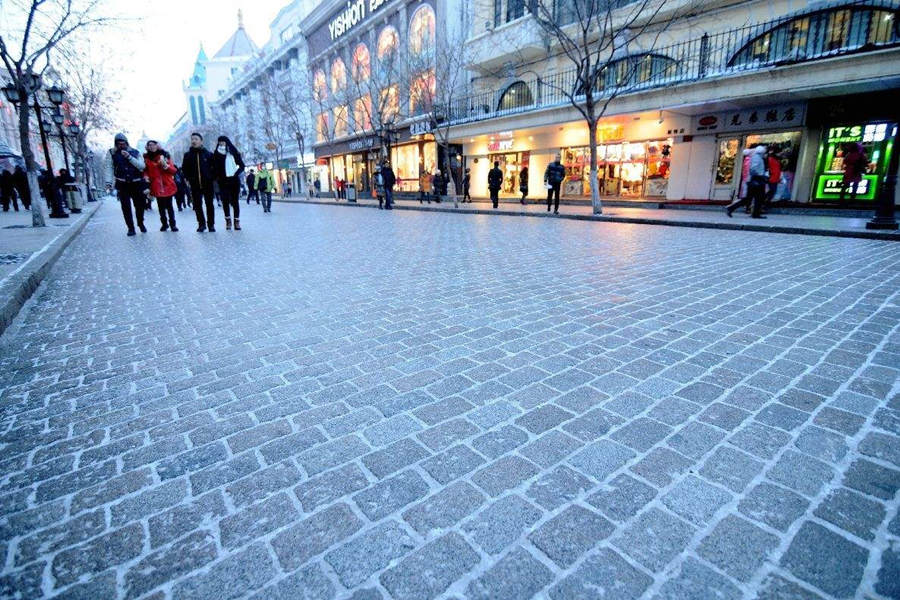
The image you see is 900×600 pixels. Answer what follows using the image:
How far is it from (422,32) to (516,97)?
27.5 ft

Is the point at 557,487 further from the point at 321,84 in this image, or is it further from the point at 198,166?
the point at 321,84

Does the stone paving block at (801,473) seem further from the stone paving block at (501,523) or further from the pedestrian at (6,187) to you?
the pedestrian at (6,187)

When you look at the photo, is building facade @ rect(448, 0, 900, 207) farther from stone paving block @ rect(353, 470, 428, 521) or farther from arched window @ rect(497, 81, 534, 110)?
stone paving block @ rect(353, 470, 428, 521)

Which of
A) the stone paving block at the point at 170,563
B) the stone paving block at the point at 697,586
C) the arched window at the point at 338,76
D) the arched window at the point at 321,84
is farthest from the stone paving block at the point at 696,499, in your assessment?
the arched window at the point at 321,84

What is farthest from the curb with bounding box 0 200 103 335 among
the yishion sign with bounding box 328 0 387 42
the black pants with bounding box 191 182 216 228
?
the yishion sign with bounding box 328 0 387 42

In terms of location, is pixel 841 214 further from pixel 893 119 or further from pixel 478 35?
pixel 478 35

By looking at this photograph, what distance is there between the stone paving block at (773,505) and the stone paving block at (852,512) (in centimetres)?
7

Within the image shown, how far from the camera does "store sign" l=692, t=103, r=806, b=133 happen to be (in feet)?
47.8

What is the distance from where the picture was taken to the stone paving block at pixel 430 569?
1430 mm

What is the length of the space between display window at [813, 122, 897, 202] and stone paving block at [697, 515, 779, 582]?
16.4 m

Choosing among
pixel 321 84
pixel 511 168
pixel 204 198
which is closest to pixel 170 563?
pixel 204 198

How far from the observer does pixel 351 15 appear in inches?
1347

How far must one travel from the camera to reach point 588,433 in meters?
2.25

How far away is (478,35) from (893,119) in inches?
668
